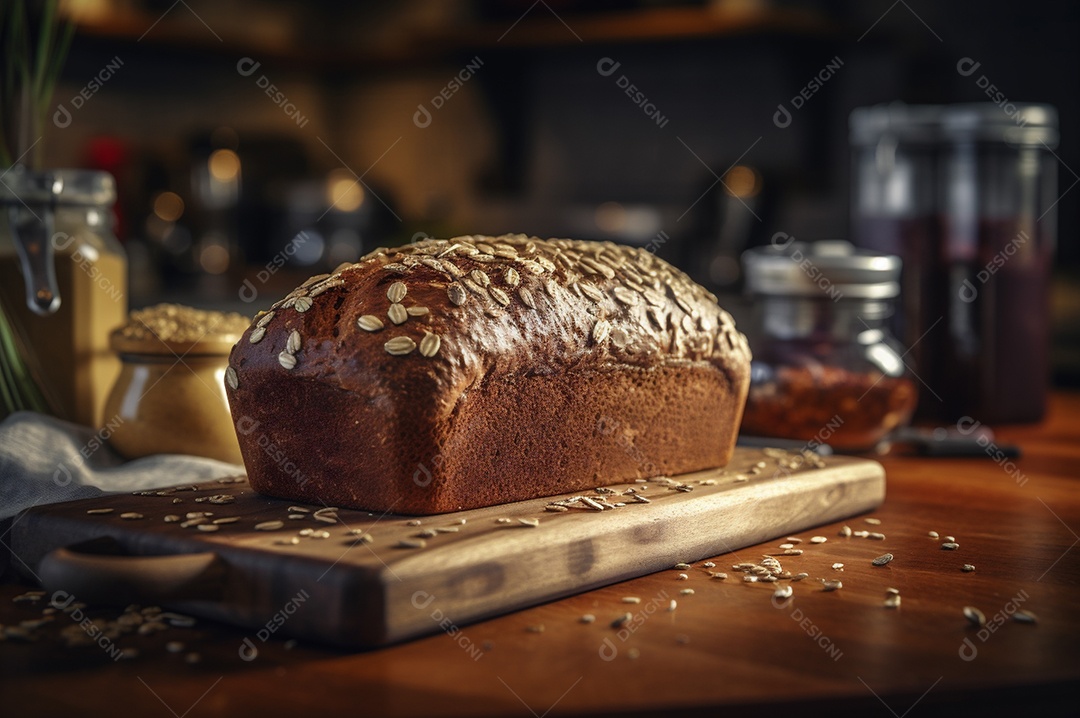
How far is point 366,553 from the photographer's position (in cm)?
84

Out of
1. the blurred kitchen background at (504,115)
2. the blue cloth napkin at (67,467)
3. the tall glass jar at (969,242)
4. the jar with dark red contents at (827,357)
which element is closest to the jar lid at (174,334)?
the blue cloth napkin at (67,467)

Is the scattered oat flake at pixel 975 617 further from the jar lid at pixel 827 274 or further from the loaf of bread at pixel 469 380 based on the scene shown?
the jar lid at pixel 827 274

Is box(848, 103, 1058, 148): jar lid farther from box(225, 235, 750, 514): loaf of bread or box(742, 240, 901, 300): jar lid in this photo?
box(225, 235, 750, 514): loaf of bread

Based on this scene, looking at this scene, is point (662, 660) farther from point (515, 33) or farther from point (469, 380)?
point (515, 33)

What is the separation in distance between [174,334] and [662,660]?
0.71m

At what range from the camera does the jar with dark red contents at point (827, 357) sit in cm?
152

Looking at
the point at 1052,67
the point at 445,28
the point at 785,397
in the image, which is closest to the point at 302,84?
the point at 445,28

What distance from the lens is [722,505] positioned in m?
1.07

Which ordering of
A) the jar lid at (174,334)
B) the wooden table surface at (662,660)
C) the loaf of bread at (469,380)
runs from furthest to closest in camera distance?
the jar lid at (174,334)
the loaf of bread at (469,380)
the wooden table surface at (662,660)

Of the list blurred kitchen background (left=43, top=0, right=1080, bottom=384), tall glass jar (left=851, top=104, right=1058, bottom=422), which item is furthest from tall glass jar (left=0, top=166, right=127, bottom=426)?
blurred kitchen background (left=43, top=0, right=1080, bottom=384)

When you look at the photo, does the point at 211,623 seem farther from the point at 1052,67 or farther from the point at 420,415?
the point at 1052,67

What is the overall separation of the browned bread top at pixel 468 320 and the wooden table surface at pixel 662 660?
0.25 metres

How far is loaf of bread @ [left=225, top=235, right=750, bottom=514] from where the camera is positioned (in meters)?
1.00

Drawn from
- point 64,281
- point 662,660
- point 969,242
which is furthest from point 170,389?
point 969,242
